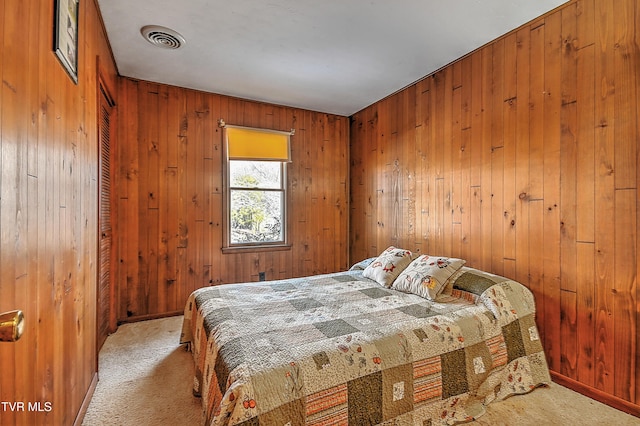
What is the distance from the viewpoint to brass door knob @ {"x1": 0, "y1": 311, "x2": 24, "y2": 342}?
2.23 ft

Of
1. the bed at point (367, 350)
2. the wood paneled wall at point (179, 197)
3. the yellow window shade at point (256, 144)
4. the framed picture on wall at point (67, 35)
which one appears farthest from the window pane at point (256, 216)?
the framed picture on wall at point (67, 35)

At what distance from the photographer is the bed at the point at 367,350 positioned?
1.33m

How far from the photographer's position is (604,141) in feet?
6.31

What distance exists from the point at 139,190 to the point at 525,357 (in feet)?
12.5

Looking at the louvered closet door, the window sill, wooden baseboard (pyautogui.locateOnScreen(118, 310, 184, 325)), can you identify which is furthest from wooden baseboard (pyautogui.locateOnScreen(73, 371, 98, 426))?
the window sill

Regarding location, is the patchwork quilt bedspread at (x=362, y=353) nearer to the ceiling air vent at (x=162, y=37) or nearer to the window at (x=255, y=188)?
the window at (x=255, y=188)

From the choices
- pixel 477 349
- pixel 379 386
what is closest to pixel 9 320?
pixel 379 386

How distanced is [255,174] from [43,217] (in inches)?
110

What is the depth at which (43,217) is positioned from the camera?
3.95 feet

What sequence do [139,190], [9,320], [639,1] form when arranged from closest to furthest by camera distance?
[9,320] < [639,1] < [139,190]

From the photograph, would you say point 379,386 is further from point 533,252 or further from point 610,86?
point 610,86

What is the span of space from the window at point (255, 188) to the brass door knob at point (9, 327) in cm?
306

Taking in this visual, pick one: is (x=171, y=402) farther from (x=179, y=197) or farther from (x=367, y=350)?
(x=179, y=197)

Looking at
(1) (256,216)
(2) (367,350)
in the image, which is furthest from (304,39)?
(2) (367,350)
